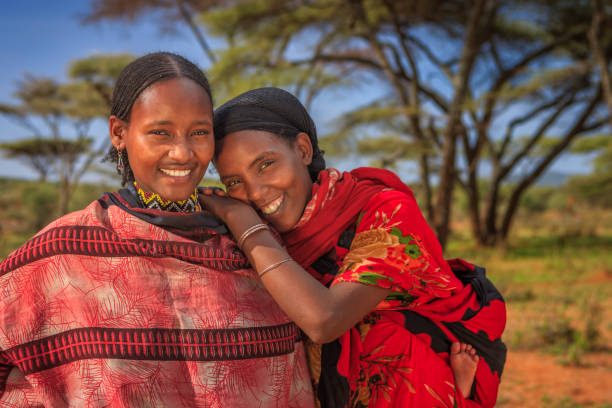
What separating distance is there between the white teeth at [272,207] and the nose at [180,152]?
1.18ft

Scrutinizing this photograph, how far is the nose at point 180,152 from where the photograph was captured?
1365mm

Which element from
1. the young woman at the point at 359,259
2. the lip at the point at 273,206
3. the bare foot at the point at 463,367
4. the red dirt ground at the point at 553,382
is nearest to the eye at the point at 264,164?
the young woman at the point at 359,259

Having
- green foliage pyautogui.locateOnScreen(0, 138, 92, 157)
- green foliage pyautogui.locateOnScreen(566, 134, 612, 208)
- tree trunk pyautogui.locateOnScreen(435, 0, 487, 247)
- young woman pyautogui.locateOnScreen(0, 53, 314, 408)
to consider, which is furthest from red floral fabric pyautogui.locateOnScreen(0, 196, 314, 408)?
green foliage pyautogui.locateOnScreen(0, 138, 92, 157)

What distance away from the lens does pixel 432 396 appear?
163cm

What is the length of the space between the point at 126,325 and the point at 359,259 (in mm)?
655

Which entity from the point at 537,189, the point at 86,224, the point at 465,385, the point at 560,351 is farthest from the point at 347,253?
the point at 537,189

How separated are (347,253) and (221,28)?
12.7 meters

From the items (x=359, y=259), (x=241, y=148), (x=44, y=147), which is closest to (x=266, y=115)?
(x=241, y=148)

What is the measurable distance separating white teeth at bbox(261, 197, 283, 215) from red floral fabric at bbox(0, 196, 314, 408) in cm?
32

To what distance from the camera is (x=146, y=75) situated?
55.4 inches

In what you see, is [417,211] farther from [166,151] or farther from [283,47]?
[283,47]

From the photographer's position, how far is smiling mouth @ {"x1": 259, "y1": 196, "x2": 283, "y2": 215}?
1665 millimetres

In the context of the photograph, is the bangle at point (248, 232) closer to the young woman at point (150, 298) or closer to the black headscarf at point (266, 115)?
the young woman at point (150, 298)

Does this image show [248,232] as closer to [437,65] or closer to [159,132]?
[159,132]
